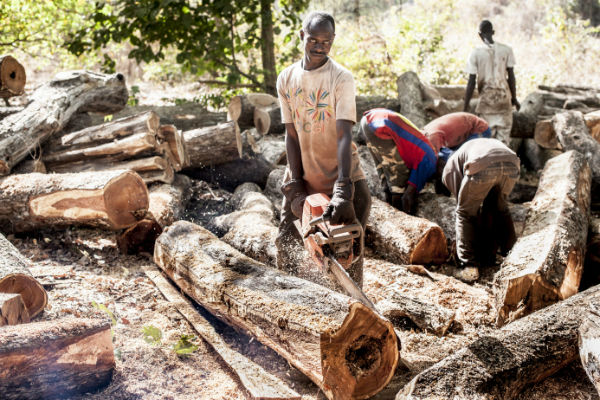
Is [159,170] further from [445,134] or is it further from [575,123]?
[575,123]

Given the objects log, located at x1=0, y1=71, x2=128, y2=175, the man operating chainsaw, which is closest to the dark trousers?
the man operating chainsaw

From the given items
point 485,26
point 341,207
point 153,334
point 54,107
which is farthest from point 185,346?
point 485,26

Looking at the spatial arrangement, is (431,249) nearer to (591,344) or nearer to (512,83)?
(591,344)

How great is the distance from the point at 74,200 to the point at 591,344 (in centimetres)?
435

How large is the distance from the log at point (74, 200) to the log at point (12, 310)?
162 centimetres

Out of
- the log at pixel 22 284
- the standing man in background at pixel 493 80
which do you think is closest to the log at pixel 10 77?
the log at pixel 22 284

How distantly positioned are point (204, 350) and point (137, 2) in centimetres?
633

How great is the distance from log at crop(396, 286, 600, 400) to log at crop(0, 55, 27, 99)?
19.6 ft

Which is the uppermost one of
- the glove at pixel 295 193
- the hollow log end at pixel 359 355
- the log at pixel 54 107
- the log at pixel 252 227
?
the log at pixel 54 107

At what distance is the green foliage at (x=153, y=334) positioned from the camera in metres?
3.29

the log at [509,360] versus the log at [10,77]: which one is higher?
the log at [10,77]

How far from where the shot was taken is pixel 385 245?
483cm

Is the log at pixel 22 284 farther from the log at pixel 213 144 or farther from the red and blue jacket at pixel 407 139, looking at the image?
the red and blue jacket at pixel 407 139

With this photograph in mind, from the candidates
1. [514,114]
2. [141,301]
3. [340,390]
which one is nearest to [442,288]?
[340,390]
